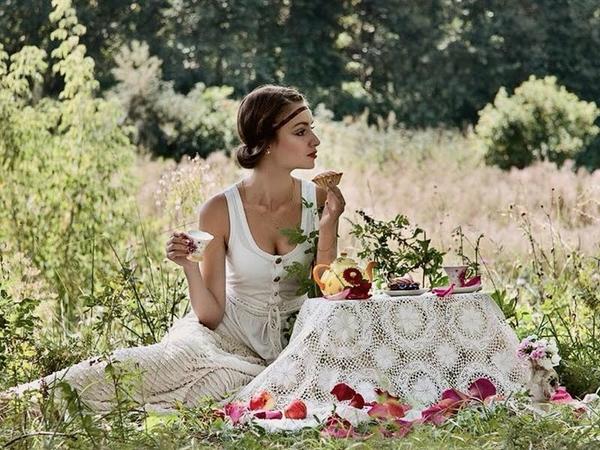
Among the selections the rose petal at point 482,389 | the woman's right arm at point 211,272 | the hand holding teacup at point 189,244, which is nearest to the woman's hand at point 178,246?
the hand holding teacup at point 189,244

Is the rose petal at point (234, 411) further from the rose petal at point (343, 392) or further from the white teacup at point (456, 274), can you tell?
the white teacup at point (456, 274)

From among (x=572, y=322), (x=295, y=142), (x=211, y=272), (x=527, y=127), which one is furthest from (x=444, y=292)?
(x=527, y=127)

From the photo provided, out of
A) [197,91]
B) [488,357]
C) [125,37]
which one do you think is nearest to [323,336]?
[488,357]

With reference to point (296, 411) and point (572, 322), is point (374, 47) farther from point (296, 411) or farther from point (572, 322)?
point (296, 411)

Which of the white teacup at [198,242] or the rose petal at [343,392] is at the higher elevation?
the white teacup at [198,242]

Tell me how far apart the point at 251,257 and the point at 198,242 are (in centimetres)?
36

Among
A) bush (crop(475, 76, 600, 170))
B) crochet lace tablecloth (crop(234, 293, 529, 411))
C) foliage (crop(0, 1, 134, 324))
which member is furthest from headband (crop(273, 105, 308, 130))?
bush (crop(475, 76, 600, 170))

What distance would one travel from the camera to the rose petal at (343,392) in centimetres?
393

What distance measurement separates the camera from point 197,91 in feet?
55.1

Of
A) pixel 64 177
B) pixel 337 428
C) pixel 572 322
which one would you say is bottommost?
pixel 572 322

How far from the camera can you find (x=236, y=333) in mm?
4488

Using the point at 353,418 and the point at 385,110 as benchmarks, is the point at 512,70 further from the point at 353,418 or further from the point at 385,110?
the point at 353,418

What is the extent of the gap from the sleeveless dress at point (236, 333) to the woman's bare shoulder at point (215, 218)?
2cm

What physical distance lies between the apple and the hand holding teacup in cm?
61
